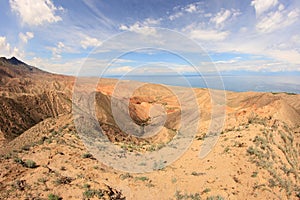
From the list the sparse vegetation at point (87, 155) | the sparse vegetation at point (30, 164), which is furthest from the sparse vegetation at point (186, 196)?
the sparse vegetation at point (30, 164)

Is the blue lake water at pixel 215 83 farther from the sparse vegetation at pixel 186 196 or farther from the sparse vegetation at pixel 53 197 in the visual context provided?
the sparse vegetation at pixel 53 197

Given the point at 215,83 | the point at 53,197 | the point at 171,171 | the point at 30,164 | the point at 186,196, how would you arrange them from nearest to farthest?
the point at 53,197
the point at 186,196
the point at 30,164
the point at 215,83
the point at 171,171

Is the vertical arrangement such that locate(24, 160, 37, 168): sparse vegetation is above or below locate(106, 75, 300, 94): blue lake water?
below

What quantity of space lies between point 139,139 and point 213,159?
7397mm

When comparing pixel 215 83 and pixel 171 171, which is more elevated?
pixel 215 83

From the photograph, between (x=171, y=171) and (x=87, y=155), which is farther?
(x=87, y=155)

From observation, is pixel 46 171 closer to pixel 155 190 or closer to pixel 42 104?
pixel 155 190

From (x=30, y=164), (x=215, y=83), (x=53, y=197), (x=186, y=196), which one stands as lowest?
(x=186, y=196)

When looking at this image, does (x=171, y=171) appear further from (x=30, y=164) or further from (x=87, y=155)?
(x=30, y=164)

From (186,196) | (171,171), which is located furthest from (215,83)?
(186,196)

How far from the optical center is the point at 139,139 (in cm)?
1551

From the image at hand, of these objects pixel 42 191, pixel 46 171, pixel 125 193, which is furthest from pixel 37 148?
pixel 125 193

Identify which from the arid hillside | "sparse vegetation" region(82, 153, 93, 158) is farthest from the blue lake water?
"sparse vegetation" region(82, 153, 93, 158)

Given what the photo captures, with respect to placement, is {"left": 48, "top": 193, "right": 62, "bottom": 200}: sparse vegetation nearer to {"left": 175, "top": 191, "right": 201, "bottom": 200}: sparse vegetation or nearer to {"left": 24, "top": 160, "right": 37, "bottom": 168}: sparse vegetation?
{"left": 24, "top": 160, "right": 37, "bottom": 168}: sparse vegetation
